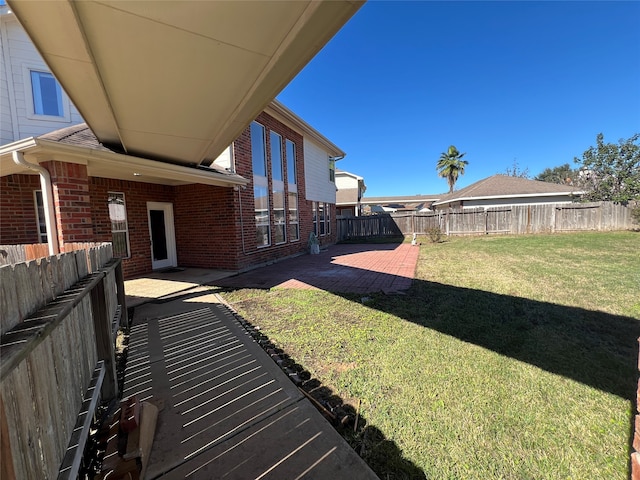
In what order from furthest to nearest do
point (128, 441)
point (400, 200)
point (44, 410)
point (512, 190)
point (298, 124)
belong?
point (400, 200) < point (512, 190) < point (298, 124) < point (128, 441) < point (44, 410)

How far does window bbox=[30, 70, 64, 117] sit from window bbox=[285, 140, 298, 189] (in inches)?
273

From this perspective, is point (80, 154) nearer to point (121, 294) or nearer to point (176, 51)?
point (121, 294)

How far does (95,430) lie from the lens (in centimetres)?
222

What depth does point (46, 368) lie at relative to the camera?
1351 millimetres

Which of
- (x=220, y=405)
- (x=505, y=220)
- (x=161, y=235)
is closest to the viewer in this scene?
(x=220, y=405)

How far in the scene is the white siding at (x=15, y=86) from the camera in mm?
7258

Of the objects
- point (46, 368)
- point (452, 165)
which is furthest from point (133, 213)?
point (452, 165)

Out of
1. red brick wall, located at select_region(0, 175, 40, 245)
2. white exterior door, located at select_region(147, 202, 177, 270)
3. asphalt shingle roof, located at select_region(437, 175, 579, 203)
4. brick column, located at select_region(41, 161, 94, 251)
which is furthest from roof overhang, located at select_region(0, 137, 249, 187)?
asphalt shingle roof, located at select_region(437, 175, 579, 203)

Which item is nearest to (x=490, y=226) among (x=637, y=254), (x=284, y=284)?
(x=637, y=254)

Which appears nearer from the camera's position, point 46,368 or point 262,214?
point 46,368

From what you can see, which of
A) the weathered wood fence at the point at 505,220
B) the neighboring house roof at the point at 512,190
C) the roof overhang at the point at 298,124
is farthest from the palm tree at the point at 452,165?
the roof overhang at the point at 298,124

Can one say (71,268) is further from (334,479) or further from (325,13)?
(325,13)

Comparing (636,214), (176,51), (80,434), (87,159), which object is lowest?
(80,434)

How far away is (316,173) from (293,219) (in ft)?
11.5
